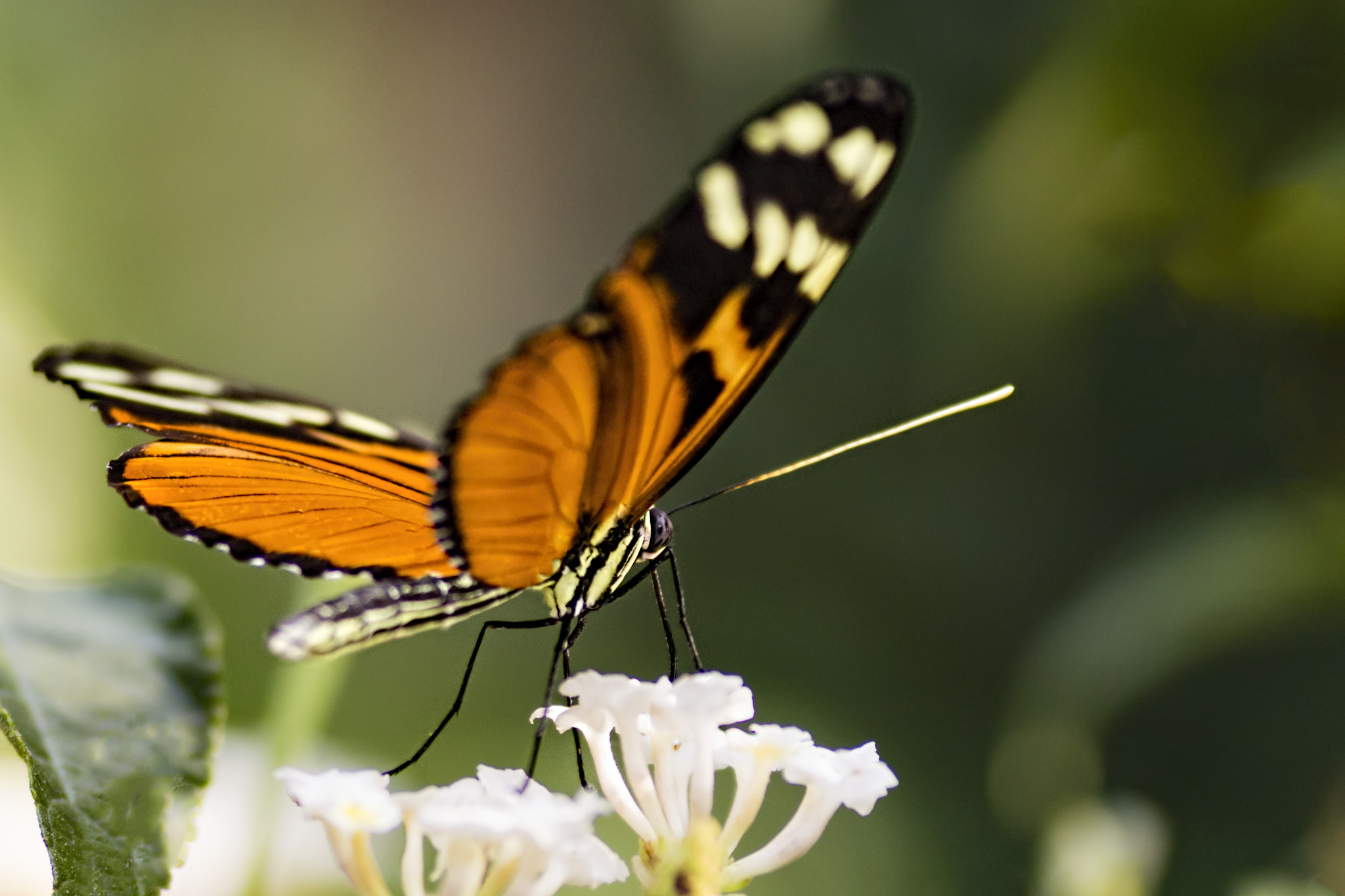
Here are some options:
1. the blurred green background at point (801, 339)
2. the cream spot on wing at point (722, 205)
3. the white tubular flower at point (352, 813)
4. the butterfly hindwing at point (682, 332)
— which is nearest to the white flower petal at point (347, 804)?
the white tubular flower at point (352, 813)

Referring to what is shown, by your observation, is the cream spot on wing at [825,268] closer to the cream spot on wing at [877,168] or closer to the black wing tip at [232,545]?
the cream spot on wing at [877,168]

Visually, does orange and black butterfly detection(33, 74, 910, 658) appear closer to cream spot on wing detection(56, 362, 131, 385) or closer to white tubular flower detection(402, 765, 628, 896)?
cream spot on wing detection(56, 362, 131, 385)

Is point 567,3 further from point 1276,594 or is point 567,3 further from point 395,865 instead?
point 1276,594

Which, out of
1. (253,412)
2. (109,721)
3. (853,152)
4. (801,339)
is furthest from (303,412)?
(801,339)

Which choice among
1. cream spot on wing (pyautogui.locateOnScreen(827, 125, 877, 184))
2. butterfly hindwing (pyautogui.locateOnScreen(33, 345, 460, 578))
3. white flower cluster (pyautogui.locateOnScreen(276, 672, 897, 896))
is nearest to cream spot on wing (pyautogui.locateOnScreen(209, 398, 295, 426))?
butterfly hindwing (pyautogui.locateOnScreen(33, 345, 460, 578))

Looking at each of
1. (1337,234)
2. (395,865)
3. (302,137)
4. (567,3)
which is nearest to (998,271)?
(1337,234)

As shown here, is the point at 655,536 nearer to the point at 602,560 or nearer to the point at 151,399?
the point at 602,560

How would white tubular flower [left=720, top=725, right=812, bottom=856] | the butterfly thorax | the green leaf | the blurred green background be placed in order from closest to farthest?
the green leaf, white tubular flower [left=720, top=725, right=812, bottom=856], the butterfly thorax, the blurred green background
